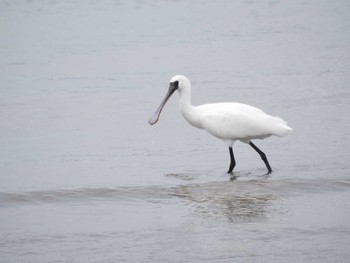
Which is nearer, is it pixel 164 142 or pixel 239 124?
pixel 239 124

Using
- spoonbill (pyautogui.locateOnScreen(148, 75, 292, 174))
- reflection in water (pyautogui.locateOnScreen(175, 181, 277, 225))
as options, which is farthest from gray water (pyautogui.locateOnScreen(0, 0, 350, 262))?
spoonbill (pyautogui.locateOnScreen(148, 75, 292, 174))

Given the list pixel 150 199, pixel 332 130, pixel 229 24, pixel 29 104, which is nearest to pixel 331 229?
pixel 150 199

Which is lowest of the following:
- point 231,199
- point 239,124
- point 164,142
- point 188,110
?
point 231,199

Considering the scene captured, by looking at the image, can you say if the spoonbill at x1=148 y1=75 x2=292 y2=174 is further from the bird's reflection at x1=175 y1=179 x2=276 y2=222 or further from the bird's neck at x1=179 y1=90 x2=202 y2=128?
the bird's reflection at x1=175 y1=179 x2=276 y2=222

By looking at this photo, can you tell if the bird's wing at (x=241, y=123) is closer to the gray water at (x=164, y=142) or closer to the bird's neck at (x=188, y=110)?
the bird's neck at (x=188, y=110)

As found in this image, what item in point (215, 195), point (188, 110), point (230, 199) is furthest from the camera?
point (188, 110)

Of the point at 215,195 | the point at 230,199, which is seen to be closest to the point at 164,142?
the point at 215,195

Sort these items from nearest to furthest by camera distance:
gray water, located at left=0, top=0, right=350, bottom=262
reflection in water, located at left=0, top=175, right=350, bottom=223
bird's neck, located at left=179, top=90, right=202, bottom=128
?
gray water, located at left=0, top=0, right=350, bottom=262
reflection in water, located at left=0, top=175, right=350, bottom=223
bird's neck, located at left=179, top=90, right=202, bottom=128

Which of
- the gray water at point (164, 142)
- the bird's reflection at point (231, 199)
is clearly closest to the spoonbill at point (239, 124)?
the gray water at point (164, 142)

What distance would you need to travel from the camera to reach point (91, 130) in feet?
44.0

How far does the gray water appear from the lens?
8.08m

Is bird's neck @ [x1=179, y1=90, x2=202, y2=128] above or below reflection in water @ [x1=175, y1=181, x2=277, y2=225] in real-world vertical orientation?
above

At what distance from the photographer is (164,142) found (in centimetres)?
1266

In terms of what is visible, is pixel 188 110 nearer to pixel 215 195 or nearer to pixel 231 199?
pixel 215 195
